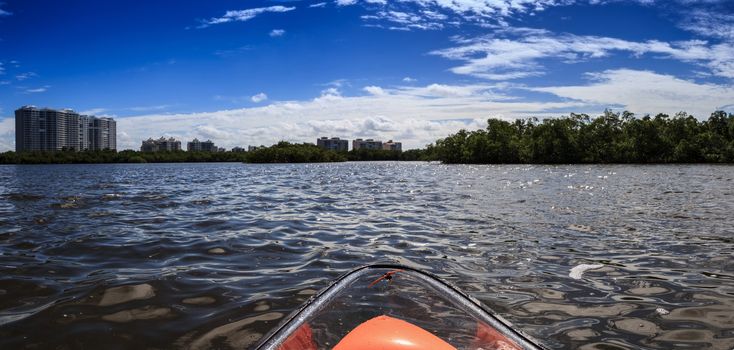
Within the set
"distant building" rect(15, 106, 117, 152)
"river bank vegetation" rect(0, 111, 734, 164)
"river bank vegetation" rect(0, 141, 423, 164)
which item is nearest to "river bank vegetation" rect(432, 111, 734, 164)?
Result: "river bank vegetation" rect(0, 111, 734, 164)

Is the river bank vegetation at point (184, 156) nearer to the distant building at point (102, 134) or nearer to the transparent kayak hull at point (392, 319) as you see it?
the distant building at point (102, 134)

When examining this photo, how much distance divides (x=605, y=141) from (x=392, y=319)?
332ft

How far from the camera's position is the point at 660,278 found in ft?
17.5

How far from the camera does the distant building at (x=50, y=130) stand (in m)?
154

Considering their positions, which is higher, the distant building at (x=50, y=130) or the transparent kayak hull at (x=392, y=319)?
the distant building at (x=50, y=130)

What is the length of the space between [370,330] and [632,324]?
2.87m

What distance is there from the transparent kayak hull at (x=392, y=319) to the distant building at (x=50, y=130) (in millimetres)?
177650

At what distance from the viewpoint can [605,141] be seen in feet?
297

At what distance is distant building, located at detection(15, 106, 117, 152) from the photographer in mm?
153762

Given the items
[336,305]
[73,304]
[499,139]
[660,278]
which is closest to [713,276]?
[660,278]

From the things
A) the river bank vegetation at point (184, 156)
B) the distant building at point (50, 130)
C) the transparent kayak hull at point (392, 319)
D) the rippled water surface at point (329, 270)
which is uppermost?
the distant building at point (50, 130)

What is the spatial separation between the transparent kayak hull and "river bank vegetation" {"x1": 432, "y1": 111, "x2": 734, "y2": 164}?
8952 centimetres

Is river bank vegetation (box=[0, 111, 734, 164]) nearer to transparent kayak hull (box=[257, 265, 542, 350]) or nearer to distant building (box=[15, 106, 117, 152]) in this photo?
distant building (box=[15, 106, 117, 152])

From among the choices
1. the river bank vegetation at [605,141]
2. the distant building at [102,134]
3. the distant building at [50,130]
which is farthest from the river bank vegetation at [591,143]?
the distant building at [102,134]
